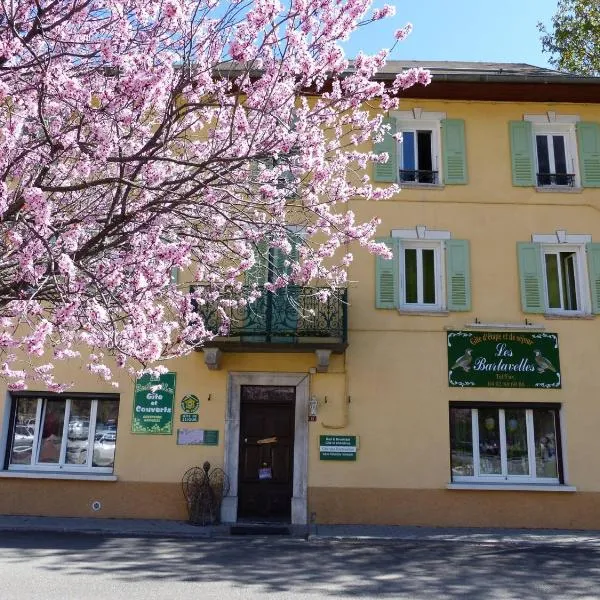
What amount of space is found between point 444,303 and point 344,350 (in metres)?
2.16

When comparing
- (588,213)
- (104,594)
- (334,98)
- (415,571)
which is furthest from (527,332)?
(104,594)

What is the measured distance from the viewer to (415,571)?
8219mm

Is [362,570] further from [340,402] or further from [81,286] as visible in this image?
[81,286]

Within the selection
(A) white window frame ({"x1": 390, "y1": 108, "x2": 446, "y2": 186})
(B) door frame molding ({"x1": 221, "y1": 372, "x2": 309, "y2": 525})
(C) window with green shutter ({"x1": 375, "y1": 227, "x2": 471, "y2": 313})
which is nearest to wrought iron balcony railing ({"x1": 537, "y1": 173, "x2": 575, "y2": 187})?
(A) white window frame ({"x1": 390, "y1": 108, "x2": 446, "y2": 186})

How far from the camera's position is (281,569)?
8.16 metres

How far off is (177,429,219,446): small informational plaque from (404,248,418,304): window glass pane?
4.41 meters

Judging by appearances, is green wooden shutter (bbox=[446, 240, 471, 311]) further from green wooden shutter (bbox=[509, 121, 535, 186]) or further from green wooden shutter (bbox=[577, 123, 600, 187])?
green wooden shutter (bbox=[577, 123, 600, 187])

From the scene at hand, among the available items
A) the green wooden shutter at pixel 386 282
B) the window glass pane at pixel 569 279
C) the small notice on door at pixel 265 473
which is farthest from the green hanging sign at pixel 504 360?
the small notice on door at pixel 265 473

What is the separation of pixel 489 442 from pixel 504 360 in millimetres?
1530

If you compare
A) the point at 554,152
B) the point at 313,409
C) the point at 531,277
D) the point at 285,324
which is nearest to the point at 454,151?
the point at 554,152

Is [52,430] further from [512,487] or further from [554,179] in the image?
[554,179]

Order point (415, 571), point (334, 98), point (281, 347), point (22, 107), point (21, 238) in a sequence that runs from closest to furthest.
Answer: point (21, 238) → point (22, 107) → point (334, 98) → point (415, 571) → point (281, 347)

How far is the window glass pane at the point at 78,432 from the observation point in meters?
12.2

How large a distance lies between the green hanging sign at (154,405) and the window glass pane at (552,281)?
730 centimetres
